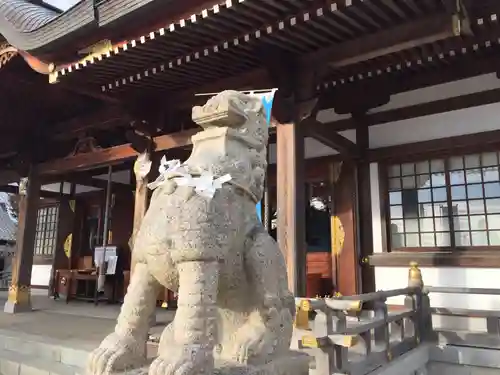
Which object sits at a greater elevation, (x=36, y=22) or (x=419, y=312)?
(x=36, y=22)

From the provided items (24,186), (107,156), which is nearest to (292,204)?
(107,156)

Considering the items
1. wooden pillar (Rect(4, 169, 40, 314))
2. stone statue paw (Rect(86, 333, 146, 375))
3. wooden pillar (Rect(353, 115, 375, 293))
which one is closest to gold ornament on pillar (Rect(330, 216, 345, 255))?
wooden pillar (Rect(353, 115, 375, 293))

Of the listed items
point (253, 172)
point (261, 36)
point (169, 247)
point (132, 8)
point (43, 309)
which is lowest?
point (43, 309)

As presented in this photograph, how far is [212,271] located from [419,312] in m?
3.94

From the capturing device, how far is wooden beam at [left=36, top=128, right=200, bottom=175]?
6.43 metres

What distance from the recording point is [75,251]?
1185cm

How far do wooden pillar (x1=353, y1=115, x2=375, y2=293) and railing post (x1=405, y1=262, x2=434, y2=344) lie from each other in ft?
5.11

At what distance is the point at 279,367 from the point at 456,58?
5177 millimetres

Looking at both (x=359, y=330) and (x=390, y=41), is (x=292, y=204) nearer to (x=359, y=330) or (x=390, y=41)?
(x=359, y=330)

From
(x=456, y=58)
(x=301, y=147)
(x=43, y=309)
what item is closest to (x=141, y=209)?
(x=301, y=147)

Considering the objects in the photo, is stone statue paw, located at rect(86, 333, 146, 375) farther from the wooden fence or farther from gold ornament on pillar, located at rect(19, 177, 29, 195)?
gold ornament on pillar, located at rect(19, 177, 29, 195)

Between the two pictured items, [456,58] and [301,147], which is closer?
[301,147]

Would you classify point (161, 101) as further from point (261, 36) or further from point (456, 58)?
point (456, 58)

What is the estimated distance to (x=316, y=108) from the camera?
5.91 meters
